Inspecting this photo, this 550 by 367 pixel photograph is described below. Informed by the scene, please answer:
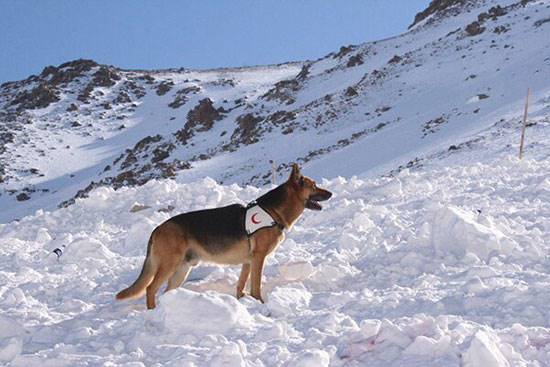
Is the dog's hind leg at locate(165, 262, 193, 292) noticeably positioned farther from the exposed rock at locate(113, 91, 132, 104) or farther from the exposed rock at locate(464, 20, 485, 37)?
the exposed rock at locate(113, 91, 132, 104)

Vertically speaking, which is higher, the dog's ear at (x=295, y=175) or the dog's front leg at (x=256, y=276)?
the dog's ear at (x=295, y=175)

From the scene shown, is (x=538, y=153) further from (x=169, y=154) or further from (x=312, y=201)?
(x=169, y=154)

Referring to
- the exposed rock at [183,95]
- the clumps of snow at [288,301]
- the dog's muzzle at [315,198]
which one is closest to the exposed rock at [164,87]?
the exposed rock at [183,95]

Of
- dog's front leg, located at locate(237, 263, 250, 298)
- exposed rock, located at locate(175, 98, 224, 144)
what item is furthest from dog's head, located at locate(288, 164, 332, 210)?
exposed rock, located at locate(175, 98, 224, 144)

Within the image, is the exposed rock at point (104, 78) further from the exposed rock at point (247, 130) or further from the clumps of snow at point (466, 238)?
the clumps of snow at point (466, 238)

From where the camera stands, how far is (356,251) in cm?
956

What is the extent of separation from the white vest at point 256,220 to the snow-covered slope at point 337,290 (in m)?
0.80

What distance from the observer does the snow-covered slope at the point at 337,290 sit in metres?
4.74

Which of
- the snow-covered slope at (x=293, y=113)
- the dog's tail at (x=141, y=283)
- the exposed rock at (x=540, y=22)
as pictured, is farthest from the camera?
the exposed rock at (x=540, y=22)

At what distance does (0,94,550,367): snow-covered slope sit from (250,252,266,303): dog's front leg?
0.40m

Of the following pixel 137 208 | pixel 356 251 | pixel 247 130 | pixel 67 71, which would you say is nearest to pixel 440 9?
pixel 247 130

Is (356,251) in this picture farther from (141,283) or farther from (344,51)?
(344,51)

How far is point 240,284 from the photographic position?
789cm

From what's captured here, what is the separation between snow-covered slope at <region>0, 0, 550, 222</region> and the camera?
Result: 34406mm
